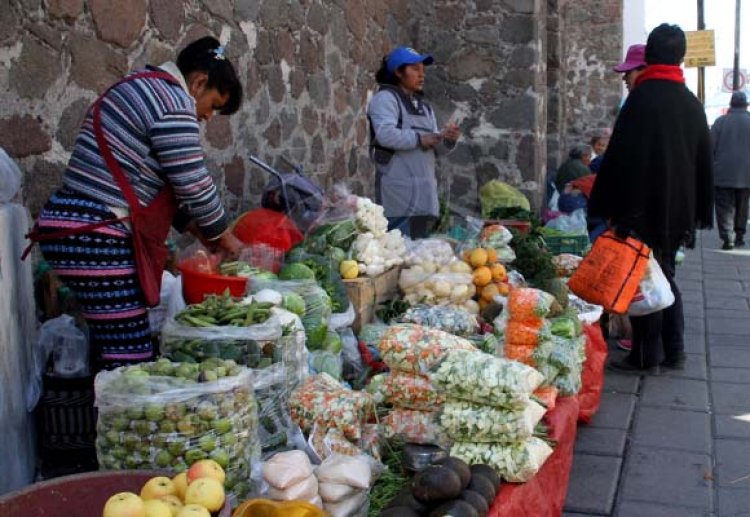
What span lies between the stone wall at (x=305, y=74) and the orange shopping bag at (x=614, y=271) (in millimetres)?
2126

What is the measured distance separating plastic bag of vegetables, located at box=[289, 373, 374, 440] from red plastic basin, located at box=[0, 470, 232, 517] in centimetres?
98

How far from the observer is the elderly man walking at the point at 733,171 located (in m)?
12.3

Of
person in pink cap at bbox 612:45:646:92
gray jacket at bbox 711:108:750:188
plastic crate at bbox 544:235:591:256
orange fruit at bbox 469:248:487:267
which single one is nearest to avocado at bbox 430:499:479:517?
orange fruit at bbox 469:248:487:267

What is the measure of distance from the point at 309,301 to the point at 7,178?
57.6 inches

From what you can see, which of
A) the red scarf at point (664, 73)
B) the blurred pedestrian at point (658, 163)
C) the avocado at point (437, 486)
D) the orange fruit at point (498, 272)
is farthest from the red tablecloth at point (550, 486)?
the red scarf at point (664, 73)

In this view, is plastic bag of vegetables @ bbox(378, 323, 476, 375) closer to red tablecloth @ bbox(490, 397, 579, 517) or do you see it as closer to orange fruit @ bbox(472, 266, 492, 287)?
red tablecloth @ bbox(490, 397, 579, 517)

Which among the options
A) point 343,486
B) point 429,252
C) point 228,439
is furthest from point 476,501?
point 429,252

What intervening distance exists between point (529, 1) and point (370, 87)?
2184 mm

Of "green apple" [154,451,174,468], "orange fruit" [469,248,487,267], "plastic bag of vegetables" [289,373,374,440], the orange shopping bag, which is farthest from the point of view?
"orange fruit" [469,248,487,267]

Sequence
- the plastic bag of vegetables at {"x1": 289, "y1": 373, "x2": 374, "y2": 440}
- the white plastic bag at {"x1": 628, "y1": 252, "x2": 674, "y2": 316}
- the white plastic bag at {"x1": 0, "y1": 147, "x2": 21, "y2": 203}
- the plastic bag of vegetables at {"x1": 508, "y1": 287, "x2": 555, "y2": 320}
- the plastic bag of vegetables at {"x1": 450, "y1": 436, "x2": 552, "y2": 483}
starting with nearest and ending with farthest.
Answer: the white plastic bag at {"x1": 0, "y1": 147, "x2": 21, "y2": 203}, the plastic bag of vegetables at {"x1": 450, "y1": 436, "x2": 552, "y2": 483}, the plastic bag of vegetables at {"x1": 289, "y1": 373, "x2": 374, "y2": 440}, the plastic bag of vegetables at {"x1": 508, "y1": 287, "x2": 555, "y2": 320}, the white plastic bag at {"x1": 628, "y1": 252, "x2": 674, "y2": 316}

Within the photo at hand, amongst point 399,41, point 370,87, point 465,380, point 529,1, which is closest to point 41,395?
point 465,380

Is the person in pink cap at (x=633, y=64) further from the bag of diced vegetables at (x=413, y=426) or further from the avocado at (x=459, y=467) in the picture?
the avocado at (x=459, y=467)

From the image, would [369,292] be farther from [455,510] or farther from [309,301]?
[455,510]

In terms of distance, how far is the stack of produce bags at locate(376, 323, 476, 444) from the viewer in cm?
351
